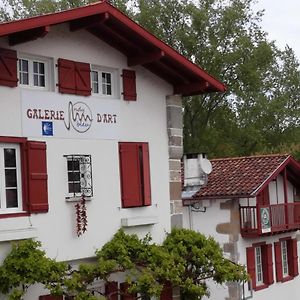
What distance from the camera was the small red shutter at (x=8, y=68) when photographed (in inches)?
444

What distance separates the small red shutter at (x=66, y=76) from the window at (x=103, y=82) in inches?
23.4

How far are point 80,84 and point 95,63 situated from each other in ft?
2.01

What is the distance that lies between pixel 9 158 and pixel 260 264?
11093 mm

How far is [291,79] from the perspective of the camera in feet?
119

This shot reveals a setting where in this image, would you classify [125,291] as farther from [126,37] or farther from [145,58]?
[126,37]

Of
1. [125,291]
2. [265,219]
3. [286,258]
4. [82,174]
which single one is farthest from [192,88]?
[286,258]

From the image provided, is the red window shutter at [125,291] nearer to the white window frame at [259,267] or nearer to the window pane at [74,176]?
the window pane at [74,176]

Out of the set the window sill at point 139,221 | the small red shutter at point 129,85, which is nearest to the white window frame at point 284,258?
the window sill at point 139,221

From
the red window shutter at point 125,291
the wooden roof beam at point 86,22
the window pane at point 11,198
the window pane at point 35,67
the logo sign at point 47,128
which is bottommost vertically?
the red window shutter at point 125,291

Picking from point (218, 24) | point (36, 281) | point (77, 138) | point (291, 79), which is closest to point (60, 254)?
point (36, 281)

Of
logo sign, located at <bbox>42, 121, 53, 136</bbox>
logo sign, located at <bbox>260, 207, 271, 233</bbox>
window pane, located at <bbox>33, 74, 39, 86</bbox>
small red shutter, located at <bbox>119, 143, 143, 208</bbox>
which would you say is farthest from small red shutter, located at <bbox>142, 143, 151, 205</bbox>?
logo sign, located at <bbox>260, 207, 271, 233</bbox>

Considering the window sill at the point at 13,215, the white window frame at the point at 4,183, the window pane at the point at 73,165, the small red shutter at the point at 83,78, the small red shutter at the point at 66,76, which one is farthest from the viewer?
the small red shutter at the point at 83,78

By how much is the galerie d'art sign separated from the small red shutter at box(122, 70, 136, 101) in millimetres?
264

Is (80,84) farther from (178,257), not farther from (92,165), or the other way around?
(178,257)
